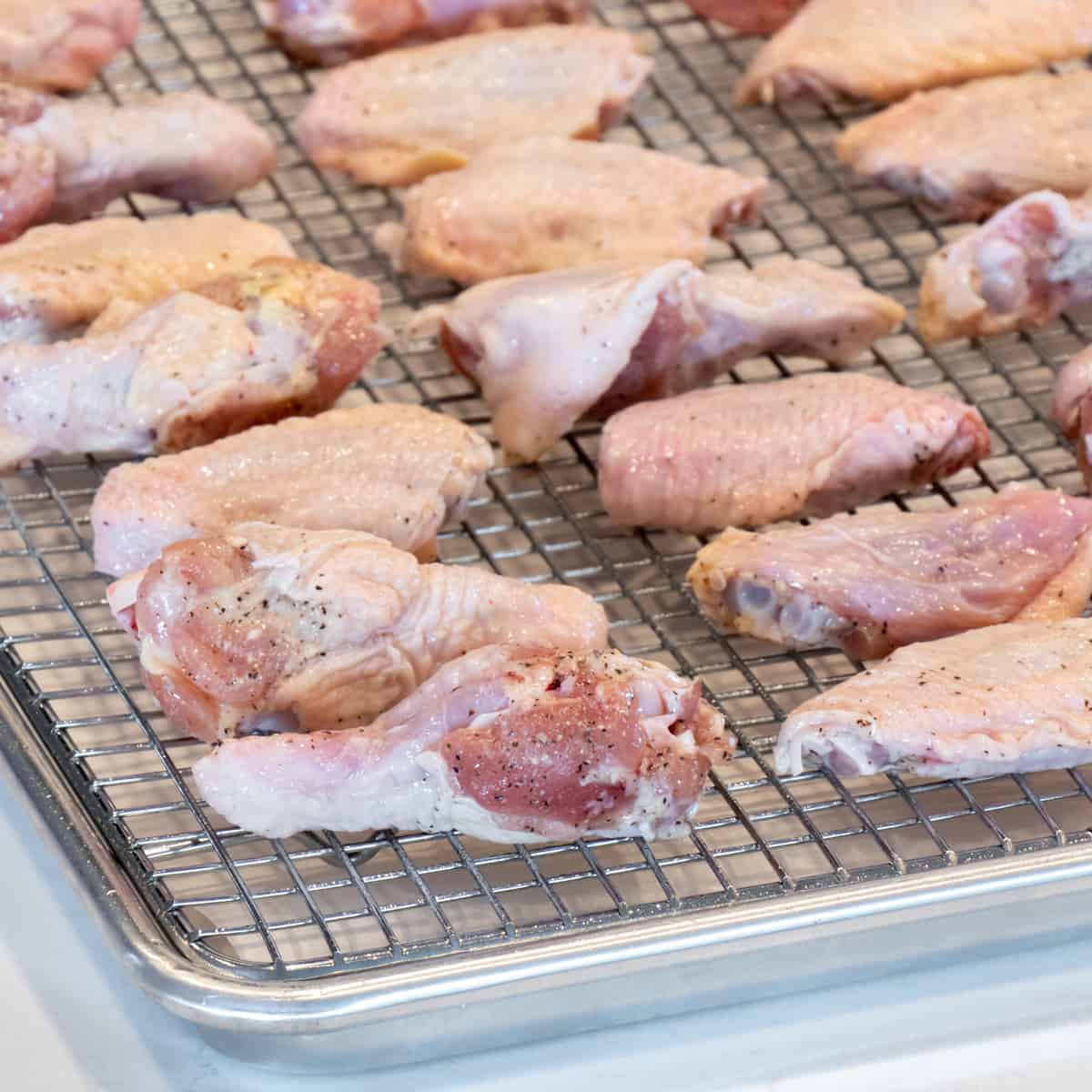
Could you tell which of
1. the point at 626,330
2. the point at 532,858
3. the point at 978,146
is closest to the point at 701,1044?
the point at 532,858

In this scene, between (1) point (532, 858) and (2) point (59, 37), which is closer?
(1) point (532, 858)

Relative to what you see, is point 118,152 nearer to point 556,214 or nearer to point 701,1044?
point 556,214

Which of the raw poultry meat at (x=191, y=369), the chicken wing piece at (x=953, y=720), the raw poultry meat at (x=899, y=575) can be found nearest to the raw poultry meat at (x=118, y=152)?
the raw poultry meat at (x=191, y=369)

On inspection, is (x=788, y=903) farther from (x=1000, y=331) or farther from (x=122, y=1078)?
(x=1000, y=331)

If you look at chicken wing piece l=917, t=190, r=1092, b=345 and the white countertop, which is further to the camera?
chicken wing piece l=917, t=190, r=1092, b=345

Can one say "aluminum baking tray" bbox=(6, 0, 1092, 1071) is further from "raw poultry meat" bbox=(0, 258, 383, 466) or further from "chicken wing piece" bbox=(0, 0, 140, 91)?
"chicken wing piece" bbox=(0, 0, 140, 91)

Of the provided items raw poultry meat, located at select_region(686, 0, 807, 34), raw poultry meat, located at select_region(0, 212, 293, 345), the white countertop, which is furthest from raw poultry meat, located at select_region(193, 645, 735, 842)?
raw poultry meat, located at select_region(686, 0, 807, 34)
